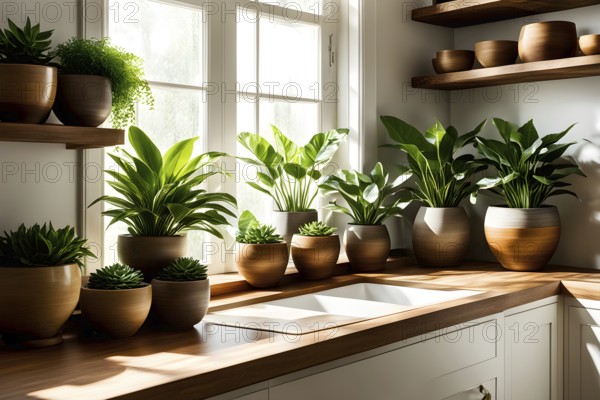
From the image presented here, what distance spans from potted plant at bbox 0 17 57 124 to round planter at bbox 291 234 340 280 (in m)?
1.06

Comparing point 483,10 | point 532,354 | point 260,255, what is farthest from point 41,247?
point 483,10

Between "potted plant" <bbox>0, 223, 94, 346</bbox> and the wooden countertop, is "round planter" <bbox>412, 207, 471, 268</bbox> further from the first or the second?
"potted plant" <bbox>0, 223, 94, 346</bbox>

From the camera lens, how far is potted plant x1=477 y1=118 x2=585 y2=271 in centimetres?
273

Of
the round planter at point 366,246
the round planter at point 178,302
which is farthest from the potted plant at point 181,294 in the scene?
the round planter at point 366,246

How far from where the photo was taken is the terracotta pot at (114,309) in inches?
65.9

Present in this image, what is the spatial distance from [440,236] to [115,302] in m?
1.54

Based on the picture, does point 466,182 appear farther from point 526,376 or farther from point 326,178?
point 526,376

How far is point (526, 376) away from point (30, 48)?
71.3 inches

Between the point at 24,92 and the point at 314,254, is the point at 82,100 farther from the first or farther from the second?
the point at 314,254

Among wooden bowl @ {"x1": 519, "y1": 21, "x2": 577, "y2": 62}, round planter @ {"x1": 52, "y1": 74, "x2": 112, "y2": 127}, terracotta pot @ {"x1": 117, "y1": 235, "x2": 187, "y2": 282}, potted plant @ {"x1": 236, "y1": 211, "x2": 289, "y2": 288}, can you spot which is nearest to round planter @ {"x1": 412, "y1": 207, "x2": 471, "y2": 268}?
wooden bowl @ {"x1": 519, "y1": 21, "x2": 577, "y2": 62}

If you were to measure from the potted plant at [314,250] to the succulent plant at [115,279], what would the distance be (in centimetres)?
83

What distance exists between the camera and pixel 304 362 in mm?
1615

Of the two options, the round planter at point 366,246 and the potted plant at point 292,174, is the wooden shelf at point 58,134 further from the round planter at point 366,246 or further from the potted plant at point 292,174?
the round planter at point 366,246

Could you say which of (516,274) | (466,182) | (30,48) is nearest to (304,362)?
(30,48)
